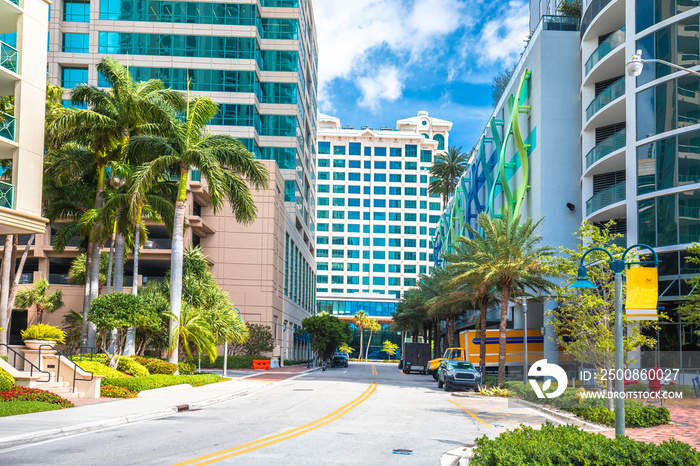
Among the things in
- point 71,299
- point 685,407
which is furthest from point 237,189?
point 71,299

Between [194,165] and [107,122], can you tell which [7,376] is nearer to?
Answer: [194,165]

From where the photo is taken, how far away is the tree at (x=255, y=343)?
187ft

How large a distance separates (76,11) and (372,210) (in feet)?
278

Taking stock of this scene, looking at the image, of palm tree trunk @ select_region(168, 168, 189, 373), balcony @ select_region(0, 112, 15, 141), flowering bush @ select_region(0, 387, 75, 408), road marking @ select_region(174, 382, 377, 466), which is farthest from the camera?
A: palm tree trunk @ select_region(168, 168, 189, 373)

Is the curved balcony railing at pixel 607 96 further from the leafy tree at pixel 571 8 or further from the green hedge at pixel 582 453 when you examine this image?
the green hedge at pixel 582 453

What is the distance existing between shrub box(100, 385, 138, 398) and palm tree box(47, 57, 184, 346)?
769cm

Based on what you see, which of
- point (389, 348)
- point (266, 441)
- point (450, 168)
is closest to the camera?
point (266, 441)

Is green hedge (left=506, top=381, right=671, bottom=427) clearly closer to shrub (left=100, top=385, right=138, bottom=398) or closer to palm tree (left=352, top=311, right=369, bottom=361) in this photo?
shrub (left=100, top=385, right=138, bottom=398)

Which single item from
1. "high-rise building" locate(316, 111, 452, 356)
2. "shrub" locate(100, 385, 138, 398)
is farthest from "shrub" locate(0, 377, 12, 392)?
"high-rise building" locate(316, 111, 452, 356)

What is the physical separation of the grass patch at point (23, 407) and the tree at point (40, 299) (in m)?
35.7

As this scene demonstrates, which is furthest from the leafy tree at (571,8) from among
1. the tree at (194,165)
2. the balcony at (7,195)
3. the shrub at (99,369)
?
the balcony at (7,195)

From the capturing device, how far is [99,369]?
81.6 ft

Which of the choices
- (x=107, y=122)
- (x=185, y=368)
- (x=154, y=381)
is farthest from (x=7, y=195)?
(x=185, y=368)

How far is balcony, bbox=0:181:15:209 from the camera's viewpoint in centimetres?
2394
